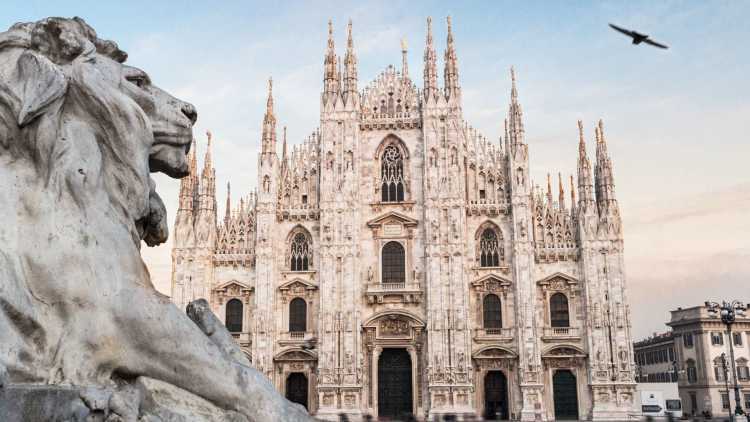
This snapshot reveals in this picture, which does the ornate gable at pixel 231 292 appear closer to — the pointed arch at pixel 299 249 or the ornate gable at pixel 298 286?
the ornate gable at pixel 298 286

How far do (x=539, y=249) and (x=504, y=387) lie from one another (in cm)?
610

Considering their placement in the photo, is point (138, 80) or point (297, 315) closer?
point (138, 80)

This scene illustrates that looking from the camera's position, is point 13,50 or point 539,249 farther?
point 539,249

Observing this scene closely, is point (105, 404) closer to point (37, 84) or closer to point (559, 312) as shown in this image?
point (37, 84)

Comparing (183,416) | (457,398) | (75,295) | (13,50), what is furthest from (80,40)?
(457,398)

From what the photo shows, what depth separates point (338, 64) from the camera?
37125 millimetres

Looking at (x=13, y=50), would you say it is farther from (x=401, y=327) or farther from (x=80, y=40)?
(x=401, y=327)

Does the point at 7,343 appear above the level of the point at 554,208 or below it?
below

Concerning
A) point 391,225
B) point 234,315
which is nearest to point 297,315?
point 234,315

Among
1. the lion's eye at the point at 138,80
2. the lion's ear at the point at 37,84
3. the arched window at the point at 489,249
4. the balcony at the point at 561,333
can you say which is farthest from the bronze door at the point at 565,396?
the lion's ear at the point at 37,84

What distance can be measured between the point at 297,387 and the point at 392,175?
10276 mm

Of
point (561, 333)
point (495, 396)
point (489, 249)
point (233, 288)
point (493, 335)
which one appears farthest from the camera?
point (233, 288)

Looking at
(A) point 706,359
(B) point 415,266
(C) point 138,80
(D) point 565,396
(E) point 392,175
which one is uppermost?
(E) point 392,175

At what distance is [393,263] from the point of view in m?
34.9
